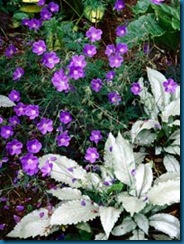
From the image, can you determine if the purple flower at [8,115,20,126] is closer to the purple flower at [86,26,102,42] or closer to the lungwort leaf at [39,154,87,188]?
the lungwort leaf at [39,154,87,188]

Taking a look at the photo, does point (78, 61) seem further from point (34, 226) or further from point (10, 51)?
point (34, 226)

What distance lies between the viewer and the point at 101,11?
4.01m

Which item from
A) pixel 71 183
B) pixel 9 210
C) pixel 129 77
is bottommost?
pixel 9 210

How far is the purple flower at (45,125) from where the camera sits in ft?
10.7

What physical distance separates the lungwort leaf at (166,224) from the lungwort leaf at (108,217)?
0.17m

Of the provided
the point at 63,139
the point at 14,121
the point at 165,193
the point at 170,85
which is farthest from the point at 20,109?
the point at 165,193

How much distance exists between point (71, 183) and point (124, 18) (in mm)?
1469

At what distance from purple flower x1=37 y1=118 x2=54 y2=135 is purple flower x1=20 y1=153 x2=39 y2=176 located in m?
0.19

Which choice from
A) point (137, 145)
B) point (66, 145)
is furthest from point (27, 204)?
point (137, 145)

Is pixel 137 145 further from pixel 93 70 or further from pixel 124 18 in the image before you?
pixel 124 18

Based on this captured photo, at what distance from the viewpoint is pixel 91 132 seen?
3293mm

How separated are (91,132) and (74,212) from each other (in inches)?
19.5

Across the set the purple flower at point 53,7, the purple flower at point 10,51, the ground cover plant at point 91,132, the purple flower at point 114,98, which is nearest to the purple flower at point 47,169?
the ground cover plant at point 91,132

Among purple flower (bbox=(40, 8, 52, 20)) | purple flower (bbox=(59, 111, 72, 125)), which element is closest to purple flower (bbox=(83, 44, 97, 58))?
purple flower (bbox=(59, 111, 72, 125))
